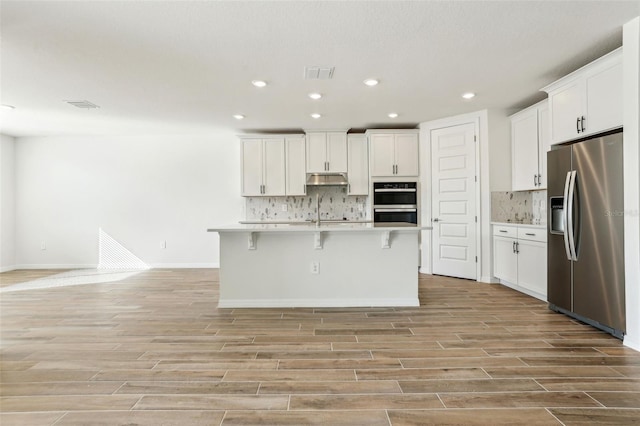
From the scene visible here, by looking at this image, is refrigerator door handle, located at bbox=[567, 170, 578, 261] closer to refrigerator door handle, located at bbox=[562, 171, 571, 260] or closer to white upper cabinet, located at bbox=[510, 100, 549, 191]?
refrigerator door handle, located at bbox=[562, 171, 571, 260]

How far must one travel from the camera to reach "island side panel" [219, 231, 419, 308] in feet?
12.3

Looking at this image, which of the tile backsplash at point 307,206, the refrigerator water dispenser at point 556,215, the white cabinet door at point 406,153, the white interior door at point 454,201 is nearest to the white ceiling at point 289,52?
the white interior door at point 454,201

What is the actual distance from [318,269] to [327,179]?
248cm

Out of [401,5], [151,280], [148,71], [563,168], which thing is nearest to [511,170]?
[563,168]

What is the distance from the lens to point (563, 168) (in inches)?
130

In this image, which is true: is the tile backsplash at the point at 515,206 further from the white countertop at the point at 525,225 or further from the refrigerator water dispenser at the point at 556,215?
the refrigerator water dispenser at the point at 556,215

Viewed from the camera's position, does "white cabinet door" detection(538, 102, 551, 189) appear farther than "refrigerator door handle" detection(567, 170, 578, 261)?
Yes

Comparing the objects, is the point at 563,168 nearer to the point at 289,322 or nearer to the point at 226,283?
the point at 289,322

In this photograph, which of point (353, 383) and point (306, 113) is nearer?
point (353, 383)

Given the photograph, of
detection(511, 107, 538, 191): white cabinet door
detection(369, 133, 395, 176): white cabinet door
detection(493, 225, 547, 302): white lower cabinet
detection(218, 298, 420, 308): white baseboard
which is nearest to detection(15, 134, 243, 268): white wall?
detection(369, 133, 395, 176): white cabinet door

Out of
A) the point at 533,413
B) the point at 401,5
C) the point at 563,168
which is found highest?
the point at 401,5

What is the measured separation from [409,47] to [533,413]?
2688 mm

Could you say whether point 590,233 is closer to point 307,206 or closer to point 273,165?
point 307,206

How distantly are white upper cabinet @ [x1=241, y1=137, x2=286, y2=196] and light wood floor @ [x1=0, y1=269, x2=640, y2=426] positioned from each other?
2.65 metres
